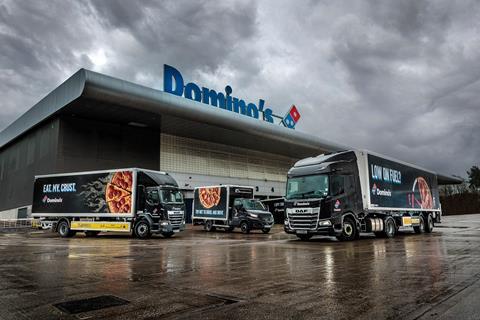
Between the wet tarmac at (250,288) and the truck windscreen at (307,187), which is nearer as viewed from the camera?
the wet tarmac at (250,288)

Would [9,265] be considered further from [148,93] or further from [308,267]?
[148,93]

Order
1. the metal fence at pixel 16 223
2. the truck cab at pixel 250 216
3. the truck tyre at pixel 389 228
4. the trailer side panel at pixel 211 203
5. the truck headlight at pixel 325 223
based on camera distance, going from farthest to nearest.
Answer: the metal fence at pixel 16 223 → the trailer side panel at pixel 211 203 → the truck cab at pixel 250 216 → the truck tyre at pixel 389 228 → the truck headlight at pixel 325 223

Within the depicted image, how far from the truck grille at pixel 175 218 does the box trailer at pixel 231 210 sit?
5.58m

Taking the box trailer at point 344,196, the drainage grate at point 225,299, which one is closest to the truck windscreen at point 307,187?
the box trailer at point 344,196

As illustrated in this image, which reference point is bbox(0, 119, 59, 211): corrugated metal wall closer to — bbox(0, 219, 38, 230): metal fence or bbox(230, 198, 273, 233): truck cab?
bbox(0, 219, 38, 230): metal fence

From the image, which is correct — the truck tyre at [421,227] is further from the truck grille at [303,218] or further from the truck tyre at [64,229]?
the truck tyre at [64,229]

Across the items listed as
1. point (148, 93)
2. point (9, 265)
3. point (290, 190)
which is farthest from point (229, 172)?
point (9, 265)

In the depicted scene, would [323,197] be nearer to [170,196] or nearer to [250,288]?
[170,196]

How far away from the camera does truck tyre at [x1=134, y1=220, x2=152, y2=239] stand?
1964cm

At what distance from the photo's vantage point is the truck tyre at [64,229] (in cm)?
2223

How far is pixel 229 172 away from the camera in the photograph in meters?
50.3

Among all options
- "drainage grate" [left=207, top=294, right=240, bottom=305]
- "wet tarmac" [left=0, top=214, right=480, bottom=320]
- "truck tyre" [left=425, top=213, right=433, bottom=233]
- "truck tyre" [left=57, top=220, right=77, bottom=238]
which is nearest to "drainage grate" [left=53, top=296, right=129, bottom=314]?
"wet tarmac" [left=0, top=214, right=480, bottom=320]

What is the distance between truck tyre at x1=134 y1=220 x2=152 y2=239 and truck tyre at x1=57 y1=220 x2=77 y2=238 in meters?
5.06

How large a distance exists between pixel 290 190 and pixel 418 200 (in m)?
9.58
